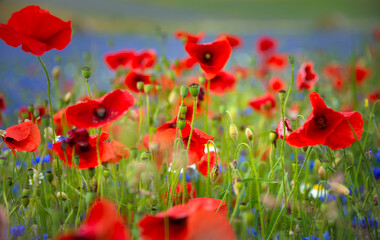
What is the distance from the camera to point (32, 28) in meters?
0.88

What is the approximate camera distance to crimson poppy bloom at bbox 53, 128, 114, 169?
2.70ft

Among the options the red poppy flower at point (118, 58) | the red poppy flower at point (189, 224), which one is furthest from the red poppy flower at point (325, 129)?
the red poppy flower at point (118, 58)

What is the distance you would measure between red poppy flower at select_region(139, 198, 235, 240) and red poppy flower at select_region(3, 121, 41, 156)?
1.36 feet

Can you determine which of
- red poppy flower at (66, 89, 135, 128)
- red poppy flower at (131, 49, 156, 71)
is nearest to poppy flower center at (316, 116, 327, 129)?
red poppy flower at (66, 89, 135, 128)

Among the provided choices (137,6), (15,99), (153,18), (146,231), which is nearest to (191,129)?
(146,231)

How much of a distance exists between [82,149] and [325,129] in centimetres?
56

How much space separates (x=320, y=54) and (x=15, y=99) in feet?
9.12

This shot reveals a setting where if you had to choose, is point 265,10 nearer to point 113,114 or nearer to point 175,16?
point 175,16

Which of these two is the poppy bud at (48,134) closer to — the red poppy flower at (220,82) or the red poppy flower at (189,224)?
the red poppy flower at (189,224)

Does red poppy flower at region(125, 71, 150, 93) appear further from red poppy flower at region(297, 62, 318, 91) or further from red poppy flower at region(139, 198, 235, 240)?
red poppy flower at region(139, 198, 235, 240)

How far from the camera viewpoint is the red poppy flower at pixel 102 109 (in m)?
0.80

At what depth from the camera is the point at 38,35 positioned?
898 millimetres

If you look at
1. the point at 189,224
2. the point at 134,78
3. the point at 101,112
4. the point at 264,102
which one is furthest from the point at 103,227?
the point at 264,102

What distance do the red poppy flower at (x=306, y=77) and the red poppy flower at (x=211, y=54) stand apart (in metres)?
0.47
